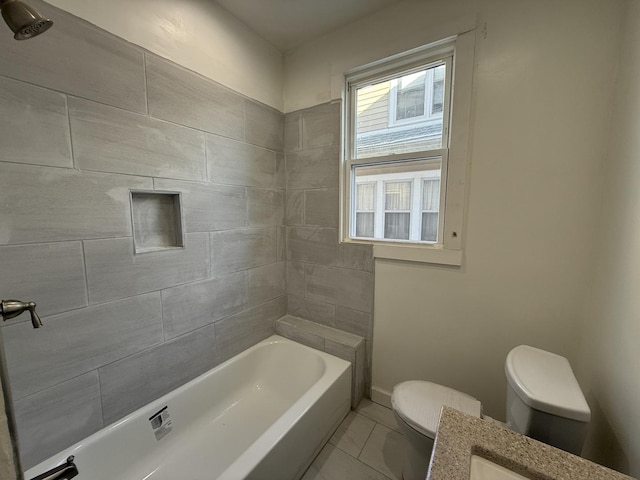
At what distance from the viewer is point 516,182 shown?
51.9 inches

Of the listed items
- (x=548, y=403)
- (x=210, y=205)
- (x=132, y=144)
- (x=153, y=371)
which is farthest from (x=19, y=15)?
(x=548, y=403)

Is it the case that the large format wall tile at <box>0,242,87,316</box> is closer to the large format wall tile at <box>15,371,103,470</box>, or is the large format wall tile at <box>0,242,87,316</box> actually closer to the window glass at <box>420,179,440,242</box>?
the large format wall tile at <box>15,371,103,470</box>

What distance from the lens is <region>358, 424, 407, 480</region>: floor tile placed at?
1409 millimetres

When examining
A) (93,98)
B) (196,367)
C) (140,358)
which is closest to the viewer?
(93,98)

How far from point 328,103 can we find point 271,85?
0.47 meters

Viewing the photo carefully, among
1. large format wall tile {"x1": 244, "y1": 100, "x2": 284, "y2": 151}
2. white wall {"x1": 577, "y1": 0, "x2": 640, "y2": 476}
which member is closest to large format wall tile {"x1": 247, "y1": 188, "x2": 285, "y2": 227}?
large format wall tile {"x1": 244, "y1": 100, "x2": 284, "y2": 151}

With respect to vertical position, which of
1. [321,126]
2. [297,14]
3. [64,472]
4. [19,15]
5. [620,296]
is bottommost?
[64,472]

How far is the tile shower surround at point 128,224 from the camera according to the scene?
3.28ft

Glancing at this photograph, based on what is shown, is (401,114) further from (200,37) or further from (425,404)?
(425,404)

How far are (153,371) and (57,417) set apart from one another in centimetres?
37

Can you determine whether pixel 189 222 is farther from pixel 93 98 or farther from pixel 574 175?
pixel 574 175

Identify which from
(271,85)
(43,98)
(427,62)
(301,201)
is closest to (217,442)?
(301,201)

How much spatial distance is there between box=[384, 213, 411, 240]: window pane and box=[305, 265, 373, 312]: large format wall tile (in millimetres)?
320

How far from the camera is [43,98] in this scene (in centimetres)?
100
